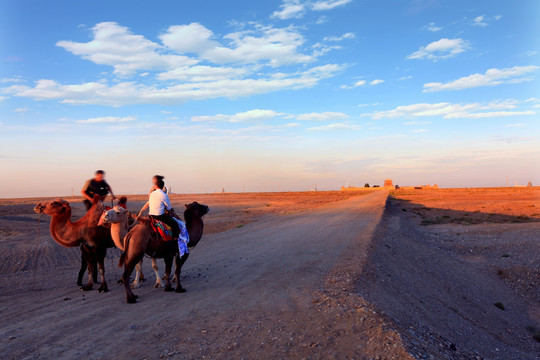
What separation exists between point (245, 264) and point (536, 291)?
41.4 feet

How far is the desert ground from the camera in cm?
662

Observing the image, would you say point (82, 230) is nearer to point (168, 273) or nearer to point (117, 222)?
point (117, 222)

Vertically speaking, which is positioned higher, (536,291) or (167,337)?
(167,337)

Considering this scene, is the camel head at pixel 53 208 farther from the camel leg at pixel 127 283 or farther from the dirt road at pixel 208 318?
the camel leg at pixel 127 283

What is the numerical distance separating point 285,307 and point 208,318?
160 centimetres

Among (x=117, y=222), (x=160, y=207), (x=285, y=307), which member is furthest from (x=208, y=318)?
(x=117, y=222)

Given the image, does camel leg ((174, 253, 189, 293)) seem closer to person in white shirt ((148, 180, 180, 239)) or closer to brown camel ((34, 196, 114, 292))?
person in white shirt ((148, 180, 180, 239))

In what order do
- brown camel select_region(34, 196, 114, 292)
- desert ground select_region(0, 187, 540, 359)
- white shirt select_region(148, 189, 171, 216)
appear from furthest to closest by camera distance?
brown camel select_region(34, 196, 114, 292)
white shirt select_region(148, 189, 171, 216)
desert ground select_region(0, 187, 540, 359)

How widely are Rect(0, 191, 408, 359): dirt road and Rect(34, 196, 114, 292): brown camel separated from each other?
1.01m

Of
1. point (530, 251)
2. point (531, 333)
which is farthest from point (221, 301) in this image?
point (530, 251)

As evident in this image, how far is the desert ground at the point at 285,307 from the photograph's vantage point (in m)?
6.62

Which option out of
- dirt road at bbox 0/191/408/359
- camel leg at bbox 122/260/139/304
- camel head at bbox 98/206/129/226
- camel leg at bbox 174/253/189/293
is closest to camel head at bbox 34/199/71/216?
camel head at bbox 98/206/129/226

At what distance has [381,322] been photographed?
7.59m

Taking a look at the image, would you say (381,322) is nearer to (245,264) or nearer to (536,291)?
(245,264)
